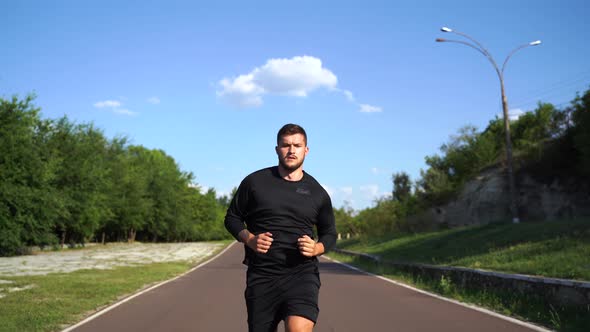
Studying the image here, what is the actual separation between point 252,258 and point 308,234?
44 centimetres

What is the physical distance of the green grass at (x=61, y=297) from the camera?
31.3ft

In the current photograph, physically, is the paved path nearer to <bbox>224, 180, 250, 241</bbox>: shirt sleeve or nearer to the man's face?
<bbox>224, 180, 250, 241</bbox>: shirt sleeve

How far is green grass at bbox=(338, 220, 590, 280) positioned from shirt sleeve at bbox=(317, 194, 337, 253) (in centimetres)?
784

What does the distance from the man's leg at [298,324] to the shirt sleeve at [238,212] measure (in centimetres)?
70

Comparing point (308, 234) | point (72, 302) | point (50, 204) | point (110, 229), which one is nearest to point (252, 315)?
point (308, 234)

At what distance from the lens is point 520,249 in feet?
52.2

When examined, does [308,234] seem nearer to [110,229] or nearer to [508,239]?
[508,239]

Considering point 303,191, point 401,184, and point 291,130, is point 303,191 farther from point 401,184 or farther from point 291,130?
point 401,184

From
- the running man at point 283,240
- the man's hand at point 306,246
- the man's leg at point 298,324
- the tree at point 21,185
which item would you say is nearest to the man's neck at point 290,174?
the running man at point 283,240

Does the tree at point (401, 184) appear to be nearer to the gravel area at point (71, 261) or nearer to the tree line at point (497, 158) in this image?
the tree line at point (497, 158)

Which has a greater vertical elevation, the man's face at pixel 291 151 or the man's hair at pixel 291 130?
the man's hair at pixel 291 130

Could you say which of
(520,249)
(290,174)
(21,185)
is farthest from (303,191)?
(21,185)

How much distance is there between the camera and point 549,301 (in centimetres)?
977

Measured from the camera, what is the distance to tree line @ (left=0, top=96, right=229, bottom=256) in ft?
115
